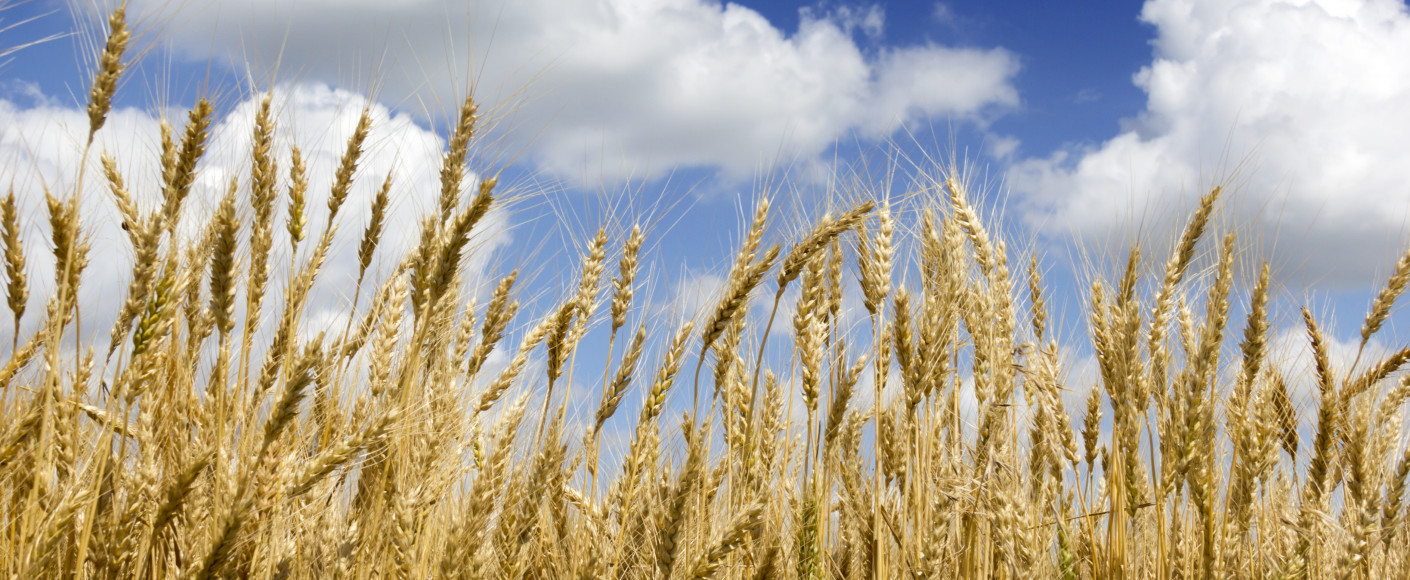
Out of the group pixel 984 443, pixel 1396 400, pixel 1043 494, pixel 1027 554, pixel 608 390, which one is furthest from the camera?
pixel 1396 400

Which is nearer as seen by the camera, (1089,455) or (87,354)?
(87,354)

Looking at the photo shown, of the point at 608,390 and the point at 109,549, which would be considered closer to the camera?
the point at 109,549

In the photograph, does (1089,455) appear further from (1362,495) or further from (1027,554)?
(1027,554)

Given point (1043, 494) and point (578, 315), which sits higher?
point (578, 315)

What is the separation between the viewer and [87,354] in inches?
104

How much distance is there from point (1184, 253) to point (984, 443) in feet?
3.99

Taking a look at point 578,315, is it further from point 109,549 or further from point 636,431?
point 109,549

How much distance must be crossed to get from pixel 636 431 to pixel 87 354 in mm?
1664

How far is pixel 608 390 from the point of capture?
8.58 feet

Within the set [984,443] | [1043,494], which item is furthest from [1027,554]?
[1043,494]

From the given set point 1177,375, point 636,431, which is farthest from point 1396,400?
point 636,431

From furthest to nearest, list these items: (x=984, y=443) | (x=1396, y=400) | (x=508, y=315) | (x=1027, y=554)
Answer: (x=1396, y=400) < (x=508, y=315) < (x=984, y=443) < (x=1027, y=554)

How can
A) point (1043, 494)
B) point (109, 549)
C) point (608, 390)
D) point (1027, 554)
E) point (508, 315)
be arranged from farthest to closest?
point (508, 315) < point (1043, 494) < point (608, 390) < point (1027, 554) < point (109, 549)

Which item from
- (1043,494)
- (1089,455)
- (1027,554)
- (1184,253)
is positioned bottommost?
(1027,554)
